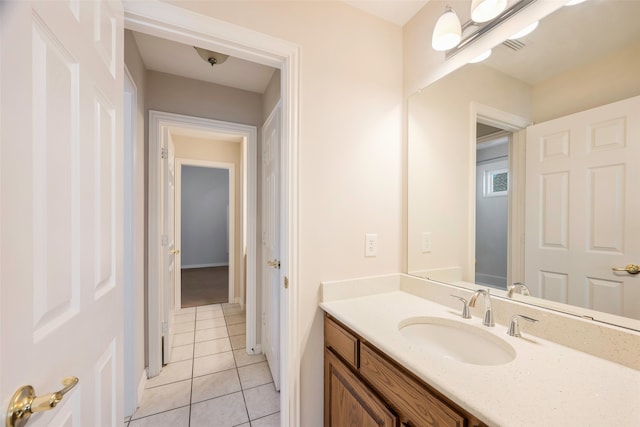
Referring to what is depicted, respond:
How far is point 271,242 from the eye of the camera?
1.98 meters

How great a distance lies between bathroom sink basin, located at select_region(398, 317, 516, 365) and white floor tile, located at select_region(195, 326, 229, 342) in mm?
2261

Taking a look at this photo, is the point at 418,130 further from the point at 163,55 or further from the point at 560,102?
the point at 163,55

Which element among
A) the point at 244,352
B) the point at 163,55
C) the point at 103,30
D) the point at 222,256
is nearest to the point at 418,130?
the point at 103,30

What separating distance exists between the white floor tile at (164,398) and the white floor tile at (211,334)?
69cm

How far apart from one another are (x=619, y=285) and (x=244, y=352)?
8.29 feet

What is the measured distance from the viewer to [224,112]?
2.28 metres

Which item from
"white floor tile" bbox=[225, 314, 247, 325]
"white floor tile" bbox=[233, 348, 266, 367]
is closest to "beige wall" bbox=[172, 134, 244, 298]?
"white floor tile" bbox=[225, 314, 247, 325]

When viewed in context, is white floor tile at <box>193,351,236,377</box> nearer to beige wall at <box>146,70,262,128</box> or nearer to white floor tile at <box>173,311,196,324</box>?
white floor tile at <box>173,311,196,324</box>

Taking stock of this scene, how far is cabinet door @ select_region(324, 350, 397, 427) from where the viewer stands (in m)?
0.91

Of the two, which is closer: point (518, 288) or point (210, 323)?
point (518, 288)

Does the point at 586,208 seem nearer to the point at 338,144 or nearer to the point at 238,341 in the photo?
the point at 338,144

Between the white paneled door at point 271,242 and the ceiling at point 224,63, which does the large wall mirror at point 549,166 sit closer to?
the ceiling at point 224,63

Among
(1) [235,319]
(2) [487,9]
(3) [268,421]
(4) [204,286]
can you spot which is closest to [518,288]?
(2) [487,9]

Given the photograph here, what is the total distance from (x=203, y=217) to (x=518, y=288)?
6792 mm
